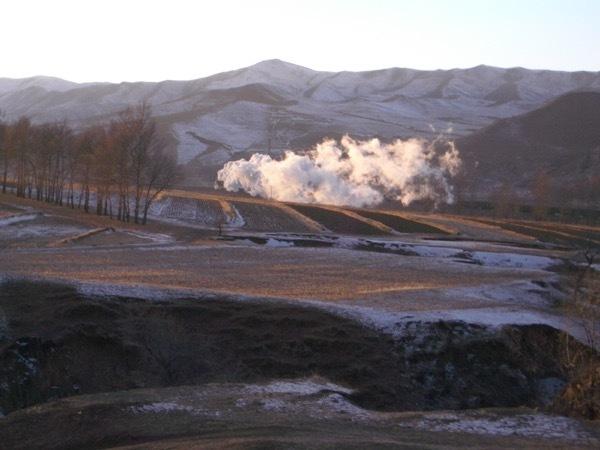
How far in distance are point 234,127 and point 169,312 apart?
17020cm

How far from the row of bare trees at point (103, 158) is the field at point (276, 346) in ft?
45.5

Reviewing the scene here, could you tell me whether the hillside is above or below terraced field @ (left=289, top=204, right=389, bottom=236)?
above

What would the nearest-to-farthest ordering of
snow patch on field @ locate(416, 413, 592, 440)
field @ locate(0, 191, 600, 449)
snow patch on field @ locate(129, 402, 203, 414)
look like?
snow patch on field @ locate(416, 413, 592, 440), field @ locate(0, 191, 600, 449), snow patch on field @ locate(129, 402, 203, 414)

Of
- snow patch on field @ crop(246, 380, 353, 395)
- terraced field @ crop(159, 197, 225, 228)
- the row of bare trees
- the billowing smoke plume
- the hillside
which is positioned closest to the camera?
snow patch on field @ crop(246, 380, 353, 395)

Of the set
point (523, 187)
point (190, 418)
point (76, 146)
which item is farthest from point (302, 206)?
point (190, 418)

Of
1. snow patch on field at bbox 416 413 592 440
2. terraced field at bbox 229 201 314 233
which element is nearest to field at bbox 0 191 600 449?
snow patch on field at bbox 416 413 592 440

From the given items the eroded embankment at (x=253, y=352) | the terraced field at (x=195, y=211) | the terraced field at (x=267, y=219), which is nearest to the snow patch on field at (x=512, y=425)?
the eroded embankment at (x=253, y=352)

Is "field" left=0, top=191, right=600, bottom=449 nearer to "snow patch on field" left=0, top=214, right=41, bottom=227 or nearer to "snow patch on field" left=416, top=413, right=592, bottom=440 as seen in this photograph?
"snow patch on field" left=416, top=413, right=592, bottom=440

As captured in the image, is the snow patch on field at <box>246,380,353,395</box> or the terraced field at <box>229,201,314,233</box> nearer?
the snow patch on field at <box>246,380,353,395</box>

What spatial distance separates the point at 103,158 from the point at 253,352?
146 ft

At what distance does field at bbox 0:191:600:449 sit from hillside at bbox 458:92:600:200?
70.4 metres

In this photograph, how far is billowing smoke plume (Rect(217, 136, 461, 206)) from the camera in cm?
10775

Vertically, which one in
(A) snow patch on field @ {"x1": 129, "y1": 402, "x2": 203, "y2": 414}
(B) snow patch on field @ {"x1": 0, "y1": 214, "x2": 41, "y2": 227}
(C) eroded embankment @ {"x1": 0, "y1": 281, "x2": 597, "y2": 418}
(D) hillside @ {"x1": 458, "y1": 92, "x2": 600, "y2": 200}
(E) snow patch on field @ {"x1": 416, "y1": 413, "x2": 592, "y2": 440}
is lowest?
(C) eroded embankment @ {"x1": 0, "y1": 281, "x2": 597, "y2": 418}

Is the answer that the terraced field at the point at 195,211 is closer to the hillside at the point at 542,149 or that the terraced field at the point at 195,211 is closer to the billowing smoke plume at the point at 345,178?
the billowing smoke plume at the point at 345,178
